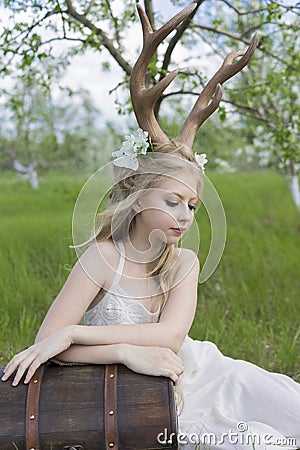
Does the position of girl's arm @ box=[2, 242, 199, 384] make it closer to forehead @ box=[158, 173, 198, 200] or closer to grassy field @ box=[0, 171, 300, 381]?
forehead @ box=[158, 173, 198, 200]

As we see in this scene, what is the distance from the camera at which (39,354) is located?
7.30ft

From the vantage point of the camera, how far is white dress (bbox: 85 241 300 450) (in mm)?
2318

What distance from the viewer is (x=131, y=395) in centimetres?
213

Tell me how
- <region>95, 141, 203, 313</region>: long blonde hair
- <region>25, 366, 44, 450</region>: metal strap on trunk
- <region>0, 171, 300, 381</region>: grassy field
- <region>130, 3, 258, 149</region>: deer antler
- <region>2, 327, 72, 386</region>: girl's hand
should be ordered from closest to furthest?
<region>25, 366, 44, 450</region>: metal strap on trunk, <region>2, 327, 72, 386</region>: girl's hand, <region>95, 141, 203, 313</region>: long blonde hair, <region>130, 3, 258, 149</region>: deer antler, <region>0, 171, 300, 381</region>: grassy field

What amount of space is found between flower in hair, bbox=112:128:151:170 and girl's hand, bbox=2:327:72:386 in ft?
2.13

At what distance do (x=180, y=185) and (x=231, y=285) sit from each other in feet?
8.00

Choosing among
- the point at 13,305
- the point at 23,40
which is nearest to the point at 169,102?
the point at 23,40

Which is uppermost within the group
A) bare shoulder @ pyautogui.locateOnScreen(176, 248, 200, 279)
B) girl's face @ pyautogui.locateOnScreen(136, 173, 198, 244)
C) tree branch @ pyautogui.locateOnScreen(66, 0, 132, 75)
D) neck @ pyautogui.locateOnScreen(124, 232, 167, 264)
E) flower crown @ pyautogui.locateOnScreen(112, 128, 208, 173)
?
tree branch @ pyautogui.locateOnScreen(66, 0, 132, 75)

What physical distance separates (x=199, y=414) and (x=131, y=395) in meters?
0.43

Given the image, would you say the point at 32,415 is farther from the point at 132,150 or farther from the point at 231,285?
the point at 231,285

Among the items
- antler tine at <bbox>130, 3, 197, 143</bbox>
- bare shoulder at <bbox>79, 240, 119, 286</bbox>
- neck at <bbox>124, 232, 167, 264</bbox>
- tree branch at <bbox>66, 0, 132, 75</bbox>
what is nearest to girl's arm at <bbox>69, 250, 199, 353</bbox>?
neck at <bbox>124, 232, 167, 264</bbox>

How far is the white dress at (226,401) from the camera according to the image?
2.32 metres

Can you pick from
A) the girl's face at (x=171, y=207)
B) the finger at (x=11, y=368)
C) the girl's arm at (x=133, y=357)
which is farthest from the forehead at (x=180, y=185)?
the finger at (x=11, y=368)

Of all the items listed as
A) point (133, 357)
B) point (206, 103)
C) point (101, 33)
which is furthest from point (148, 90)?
point (101, 33)
